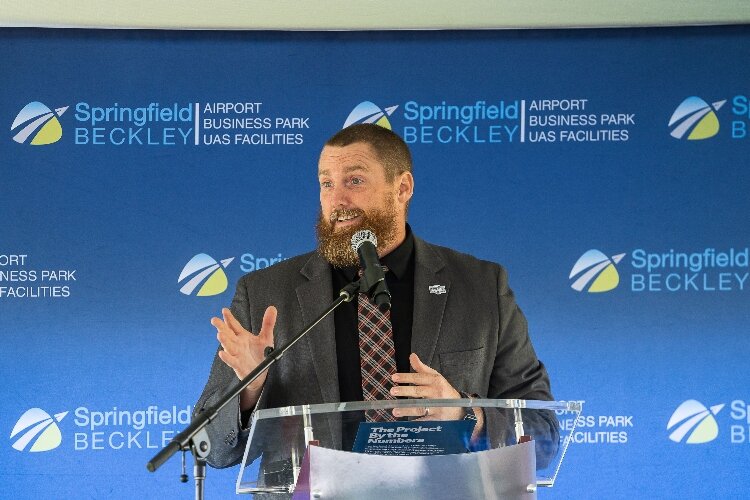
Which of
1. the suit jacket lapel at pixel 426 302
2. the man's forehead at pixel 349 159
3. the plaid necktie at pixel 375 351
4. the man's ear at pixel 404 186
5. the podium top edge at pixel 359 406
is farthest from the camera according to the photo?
the man's ear at pixel 404 186

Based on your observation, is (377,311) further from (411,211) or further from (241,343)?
(411,211)

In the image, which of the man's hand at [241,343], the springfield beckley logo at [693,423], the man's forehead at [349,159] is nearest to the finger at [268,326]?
the man's hand at [241,343]

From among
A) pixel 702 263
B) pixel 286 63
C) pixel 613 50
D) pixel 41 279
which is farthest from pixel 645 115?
pixel 41 279

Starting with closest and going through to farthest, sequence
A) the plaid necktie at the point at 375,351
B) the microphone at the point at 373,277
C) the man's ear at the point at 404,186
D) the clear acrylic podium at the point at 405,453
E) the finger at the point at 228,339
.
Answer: the clear acrylic podium at the point at 405,453, the microphone at the point at 373,277, the finger at the point at 228,339, the plaid necktie at the point at 375,351, the man's ear at the point at 404,186

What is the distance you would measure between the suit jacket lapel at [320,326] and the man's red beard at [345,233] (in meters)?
0.06

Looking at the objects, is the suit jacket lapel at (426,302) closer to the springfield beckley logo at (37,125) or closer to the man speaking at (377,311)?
the man speaking at (377,311)

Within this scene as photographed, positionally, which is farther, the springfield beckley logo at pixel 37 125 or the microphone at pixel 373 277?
the springfield beckley logo at pixel 37 125

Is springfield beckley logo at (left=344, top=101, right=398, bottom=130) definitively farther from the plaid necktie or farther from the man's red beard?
the plaid necktie

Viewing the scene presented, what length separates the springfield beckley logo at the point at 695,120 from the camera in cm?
562

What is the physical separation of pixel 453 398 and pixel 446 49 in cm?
319

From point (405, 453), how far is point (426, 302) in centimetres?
120

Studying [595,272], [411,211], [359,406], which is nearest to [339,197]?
[359,406]

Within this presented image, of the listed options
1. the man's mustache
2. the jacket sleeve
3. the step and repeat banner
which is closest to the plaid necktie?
the man's mustache

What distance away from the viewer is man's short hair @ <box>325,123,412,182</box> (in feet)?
12.8
